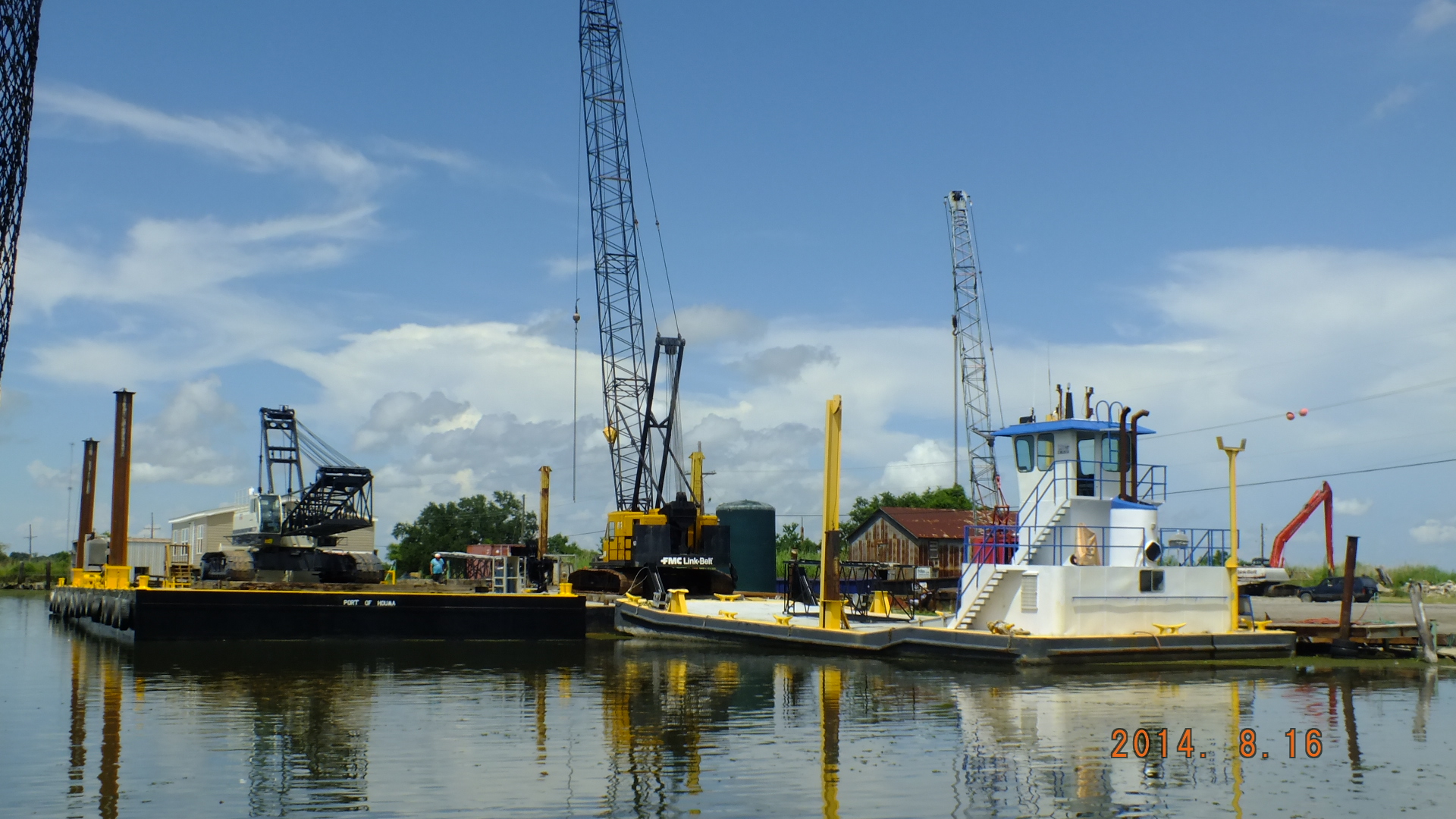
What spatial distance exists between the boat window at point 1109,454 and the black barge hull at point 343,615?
15.8m

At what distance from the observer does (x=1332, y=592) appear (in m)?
49.8

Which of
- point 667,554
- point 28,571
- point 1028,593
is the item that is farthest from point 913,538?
point 28,571

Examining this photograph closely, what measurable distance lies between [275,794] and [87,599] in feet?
120

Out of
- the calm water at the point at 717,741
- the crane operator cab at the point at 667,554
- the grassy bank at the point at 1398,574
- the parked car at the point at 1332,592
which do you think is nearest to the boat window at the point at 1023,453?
the calm water at the point at 717,741

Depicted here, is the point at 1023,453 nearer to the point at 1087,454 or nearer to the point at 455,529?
the point at 1087,454

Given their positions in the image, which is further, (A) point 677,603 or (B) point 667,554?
(B) point 667,554

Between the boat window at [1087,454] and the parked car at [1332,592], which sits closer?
the boat window at [1087,454]

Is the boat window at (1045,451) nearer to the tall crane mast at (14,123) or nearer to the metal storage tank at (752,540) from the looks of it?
the tall crane mast at (14,123)

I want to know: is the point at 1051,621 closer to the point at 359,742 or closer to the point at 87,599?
the point at 359,742

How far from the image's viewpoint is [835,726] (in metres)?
18.4

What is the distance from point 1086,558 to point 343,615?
20.3m

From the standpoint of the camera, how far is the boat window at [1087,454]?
27875mm

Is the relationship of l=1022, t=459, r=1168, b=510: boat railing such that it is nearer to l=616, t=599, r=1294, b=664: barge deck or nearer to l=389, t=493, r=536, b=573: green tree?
l=616, t=599, r=1294, b=664: barge deck
